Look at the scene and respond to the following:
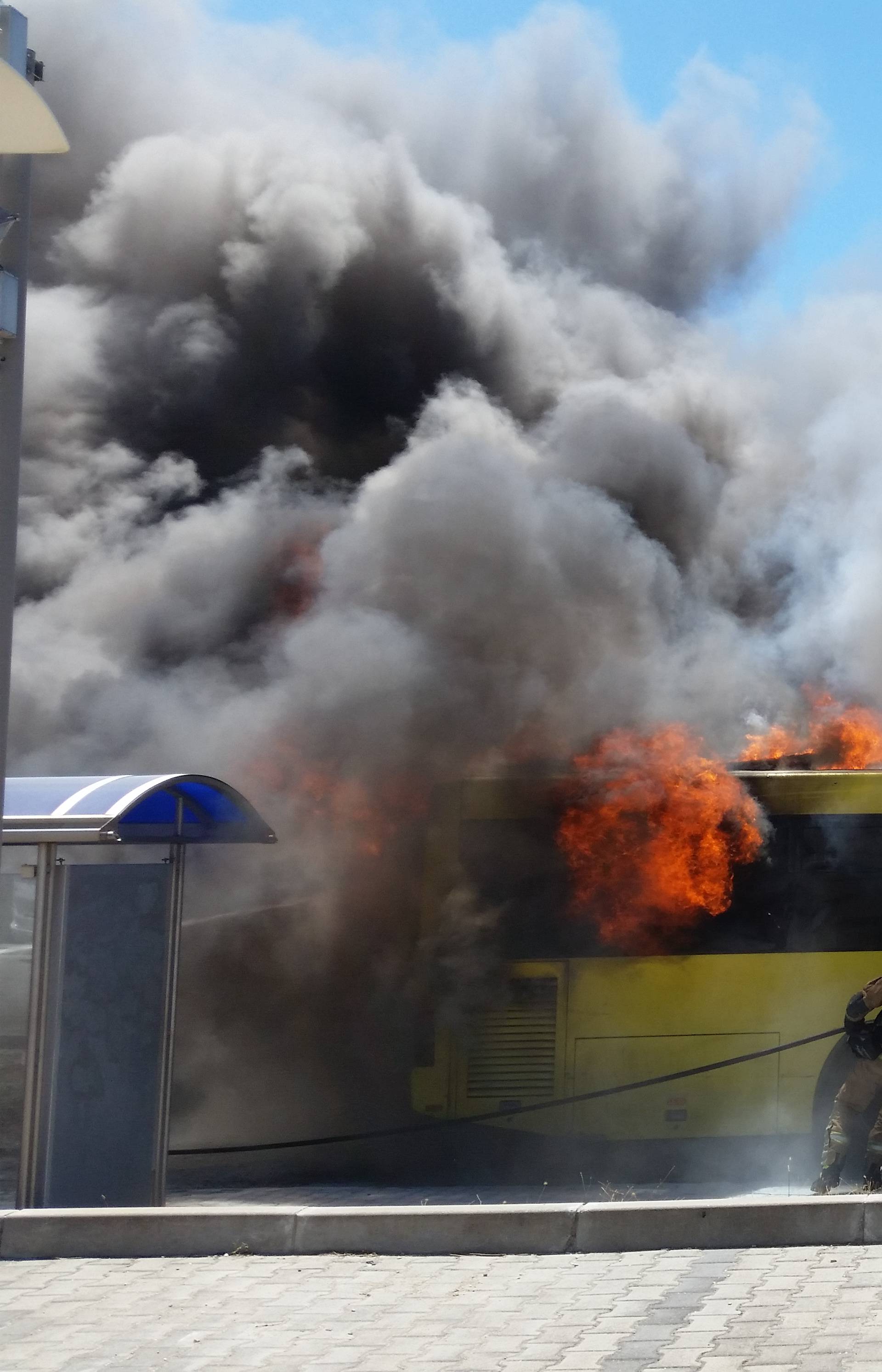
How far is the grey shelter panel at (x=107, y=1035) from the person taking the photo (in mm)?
5906

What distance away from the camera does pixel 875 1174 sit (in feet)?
20.6

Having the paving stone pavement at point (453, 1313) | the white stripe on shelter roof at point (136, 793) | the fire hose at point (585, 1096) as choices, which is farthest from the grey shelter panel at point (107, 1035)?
the fire hose at point (585, 1096)

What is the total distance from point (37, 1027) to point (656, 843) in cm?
346

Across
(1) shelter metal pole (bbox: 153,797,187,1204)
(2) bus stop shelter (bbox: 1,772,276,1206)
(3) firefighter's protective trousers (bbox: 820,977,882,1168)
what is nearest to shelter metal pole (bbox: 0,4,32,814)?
(2) bus stop shelter (bbox: 1,772,276,1206)

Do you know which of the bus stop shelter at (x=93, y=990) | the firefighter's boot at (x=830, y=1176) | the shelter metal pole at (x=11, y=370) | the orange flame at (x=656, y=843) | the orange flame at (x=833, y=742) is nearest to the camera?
the shelter metal pole at (x=11, y=370)

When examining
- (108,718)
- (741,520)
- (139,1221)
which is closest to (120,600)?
(108,718)

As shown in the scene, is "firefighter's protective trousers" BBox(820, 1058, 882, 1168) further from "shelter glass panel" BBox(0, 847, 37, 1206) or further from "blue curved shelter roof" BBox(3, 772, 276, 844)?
"shelter glass panel" BBox(0, 847, 37, 1206)

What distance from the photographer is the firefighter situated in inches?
251

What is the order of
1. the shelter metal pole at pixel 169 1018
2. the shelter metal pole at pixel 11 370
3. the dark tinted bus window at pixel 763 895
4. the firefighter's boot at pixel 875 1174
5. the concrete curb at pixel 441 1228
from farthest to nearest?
the dark tinted bus window at pixel 763 895
the firefighter's boot at pixel 875 1174
the shelter metal pole at pixel 169 1018
the concrete curb at pixel 441 1228
the shelter metal pole at pixel 11 370

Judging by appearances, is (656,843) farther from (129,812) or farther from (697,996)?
(129,812)

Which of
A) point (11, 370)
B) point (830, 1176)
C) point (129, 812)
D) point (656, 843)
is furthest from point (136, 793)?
point (830, 1176)

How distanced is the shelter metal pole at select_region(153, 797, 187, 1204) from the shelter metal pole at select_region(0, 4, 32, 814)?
8.46 ft

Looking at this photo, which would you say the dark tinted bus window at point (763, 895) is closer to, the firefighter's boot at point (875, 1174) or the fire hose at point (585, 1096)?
the fire hose at point (585, 1096)

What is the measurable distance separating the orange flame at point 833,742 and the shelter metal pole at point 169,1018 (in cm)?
441
